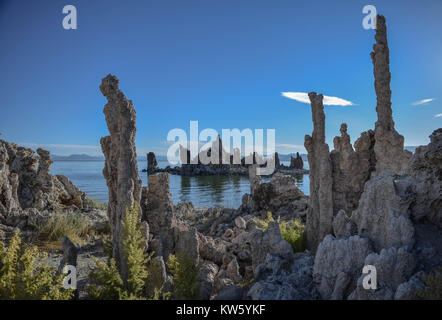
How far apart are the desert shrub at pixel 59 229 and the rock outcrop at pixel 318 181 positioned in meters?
6.33

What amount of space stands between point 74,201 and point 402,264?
13471mm

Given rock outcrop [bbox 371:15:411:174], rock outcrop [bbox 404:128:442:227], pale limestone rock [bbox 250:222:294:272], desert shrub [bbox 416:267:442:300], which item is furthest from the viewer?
rock outcrop [bbox 371:15:411:174]

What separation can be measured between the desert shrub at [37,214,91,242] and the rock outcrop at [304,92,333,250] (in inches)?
249

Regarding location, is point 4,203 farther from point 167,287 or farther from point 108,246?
point 167,287

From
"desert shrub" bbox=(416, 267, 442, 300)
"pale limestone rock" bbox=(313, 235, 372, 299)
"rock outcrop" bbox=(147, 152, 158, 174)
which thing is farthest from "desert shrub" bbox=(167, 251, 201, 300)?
"rock outcrop" bbox=(147, 152, 158, 174)

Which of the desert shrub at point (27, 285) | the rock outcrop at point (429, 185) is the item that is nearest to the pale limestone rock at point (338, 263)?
the rock outcrop at point (429, 185)

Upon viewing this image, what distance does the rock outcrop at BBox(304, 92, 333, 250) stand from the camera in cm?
590

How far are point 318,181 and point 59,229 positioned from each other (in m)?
7.29

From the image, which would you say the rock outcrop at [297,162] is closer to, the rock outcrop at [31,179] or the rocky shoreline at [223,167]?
the rocky shoreline at [223,167]

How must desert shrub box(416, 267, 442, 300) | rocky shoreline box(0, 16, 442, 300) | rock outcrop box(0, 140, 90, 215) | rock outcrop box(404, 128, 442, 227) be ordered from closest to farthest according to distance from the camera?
desert shrub box(416, 267, 442, 300) → rocky shoreline box(0, 16, 442, 300) → rock outcrop box(404, 128, 442, 227) → rock outcrop box(0, 140, 90, 215)

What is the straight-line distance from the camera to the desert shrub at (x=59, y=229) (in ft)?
26.6

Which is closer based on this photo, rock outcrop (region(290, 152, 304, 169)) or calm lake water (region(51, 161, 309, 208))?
calm lake water (region(51, 161, 309, 208))

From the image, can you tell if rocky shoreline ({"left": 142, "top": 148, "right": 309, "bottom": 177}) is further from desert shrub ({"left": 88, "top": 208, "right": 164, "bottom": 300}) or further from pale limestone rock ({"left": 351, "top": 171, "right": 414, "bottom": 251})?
desert shrub ({"left": 88, "top": 208, "right": 164, "bottom": 300})
